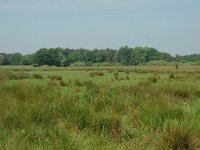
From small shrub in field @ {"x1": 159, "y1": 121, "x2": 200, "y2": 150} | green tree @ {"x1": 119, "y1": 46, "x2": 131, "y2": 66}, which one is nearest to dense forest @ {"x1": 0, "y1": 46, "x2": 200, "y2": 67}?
green tree @ {"x1": 119, "y1": 46, "x2": 131, "y2": 66}

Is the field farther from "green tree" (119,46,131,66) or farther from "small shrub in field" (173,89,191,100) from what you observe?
"green tree" (119,46,131,66)

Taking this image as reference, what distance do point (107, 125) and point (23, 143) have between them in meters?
2.59

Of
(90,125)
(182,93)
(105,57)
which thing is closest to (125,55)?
(105,57)

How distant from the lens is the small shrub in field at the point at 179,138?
6672 mm

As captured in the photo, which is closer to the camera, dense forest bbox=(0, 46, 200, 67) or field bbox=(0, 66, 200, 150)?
field bbox=(0, 66, 200, 150)

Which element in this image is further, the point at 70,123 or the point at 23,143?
the point at 70,123

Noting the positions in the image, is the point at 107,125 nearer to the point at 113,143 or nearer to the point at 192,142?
the point at 113,143

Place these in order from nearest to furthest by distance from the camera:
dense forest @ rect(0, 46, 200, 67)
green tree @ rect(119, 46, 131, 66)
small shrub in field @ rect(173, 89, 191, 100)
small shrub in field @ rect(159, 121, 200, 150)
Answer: small shrub in field @ rect(159, 121, 200, 150) < small shrub in field @ rect(173, 89, 191, 100) < dense forest @ rect(0, 46, 200, 67) < green tree @ rect(119, 46, 131, 66)

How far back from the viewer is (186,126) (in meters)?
7.08

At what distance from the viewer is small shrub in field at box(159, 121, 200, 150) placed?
6.67 meters

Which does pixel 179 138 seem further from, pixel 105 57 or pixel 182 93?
pixel 105 57

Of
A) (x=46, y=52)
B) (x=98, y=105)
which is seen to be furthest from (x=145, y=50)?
(x=98, y=105)

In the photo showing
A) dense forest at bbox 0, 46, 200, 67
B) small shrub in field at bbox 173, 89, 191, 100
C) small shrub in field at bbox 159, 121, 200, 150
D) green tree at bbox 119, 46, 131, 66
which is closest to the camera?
small shrub in field at bbox 159, 121, 200, 150

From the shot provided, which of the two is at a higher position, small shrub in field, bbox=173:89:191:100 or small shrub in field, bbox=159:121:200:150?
small shrub in field, bbox=159:121:200:150
